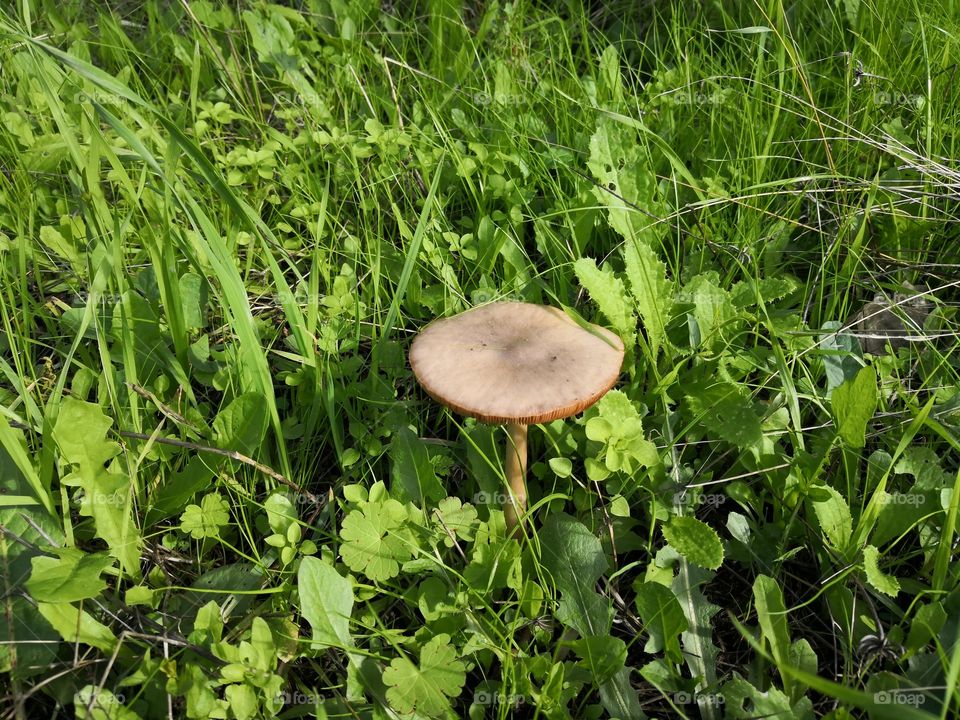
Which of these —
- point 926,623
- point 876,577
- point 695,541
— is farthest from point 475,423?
point 926,623

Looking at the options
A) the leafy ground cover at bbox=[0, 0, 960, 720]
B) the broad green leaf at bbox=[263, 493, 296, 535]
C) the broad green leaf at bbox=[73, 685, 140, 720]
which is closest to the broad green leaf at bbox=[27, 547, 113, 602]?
the leafy ground cover at bbox=[0, 0, 960, 720]

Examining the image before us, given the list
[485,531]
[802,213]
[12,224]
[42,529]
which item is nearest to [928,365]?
[802,213]

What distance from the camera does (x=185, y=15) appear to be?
3828 millimetres

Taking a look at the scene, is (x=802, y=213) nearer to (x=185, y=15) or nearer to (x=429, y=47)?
(x=429, y=47)

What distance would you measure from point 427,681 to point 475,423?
87cm

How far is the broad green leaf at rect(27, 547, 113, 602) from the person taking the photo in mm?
1728

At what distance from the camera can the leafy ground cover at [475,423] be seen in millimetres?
1816

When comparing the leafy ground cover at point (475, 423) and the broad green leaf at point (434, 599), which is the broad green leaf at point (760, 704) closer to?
the leafy ground cover at point (475, 423)

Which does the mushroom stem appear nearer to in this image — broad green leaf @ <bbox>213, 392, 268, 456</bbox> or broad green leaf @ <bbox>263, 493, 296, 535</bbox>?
broad green leaf @ <bbox>263, 493, 296, 535</bbox>

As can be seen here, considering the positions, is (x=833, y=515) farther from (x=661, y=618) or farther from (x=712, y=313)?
(x=712, y=313)

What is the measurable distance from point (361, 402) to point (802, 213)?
74.9 inches

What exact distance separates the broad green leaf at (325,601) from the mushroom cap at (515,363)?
552 mm

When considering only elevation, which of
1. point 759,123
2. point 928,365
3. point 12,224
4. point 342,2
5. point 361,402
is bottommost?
point 928,365

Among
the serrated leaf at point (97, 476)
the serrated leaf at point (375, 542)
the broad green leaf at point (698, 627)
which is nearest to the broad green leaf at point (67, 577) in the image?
the serrated leaf at point (97, 476)
